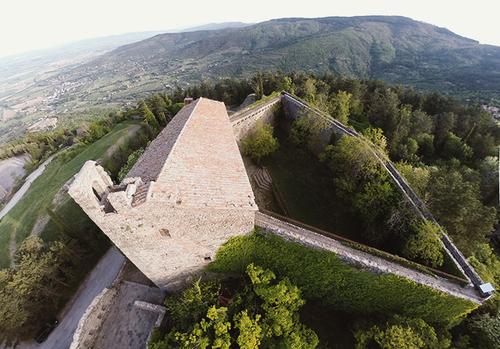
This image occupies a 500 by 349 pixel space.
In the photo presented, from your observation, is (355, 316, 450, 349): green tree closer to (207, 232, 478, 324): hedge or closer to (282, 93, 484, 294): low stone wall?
(207, 232, 478, 324): hedge

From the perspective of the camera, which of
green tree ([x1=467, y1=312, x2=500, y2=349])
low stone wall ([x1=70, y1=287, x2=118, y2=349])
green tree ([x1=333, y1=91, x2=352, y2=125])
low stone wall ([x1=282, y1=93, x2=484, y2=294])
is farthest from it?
green tree ([x1=333, y1=91, x2=352, y2=125])

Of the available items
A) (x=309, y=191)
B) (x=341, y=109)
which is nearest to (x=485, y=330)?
(x=309, y=191)

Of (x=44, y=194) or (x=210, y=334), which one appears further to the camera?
(x=44, y=194)

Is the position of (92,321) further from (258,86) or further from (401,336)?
(258,86)

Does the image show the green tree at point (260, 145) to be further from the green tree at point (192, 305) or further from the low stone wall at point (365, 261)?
the green tree at point (192, 305)

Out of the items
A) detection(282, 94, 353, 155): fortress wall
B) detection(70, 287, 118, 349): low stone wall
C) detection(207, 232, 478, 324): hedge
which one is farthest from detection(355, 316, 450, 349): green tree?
detection(70, 287, 118, 349): low stone wall

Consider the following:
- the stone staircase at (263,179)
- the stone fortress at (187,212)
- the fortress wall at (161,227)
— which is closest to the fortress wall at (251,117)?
the stone staircase at (263,179)
